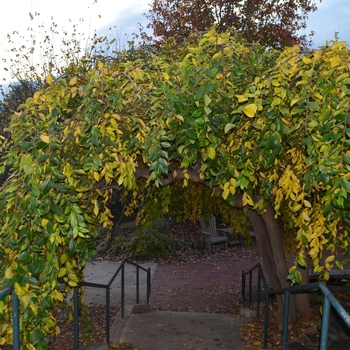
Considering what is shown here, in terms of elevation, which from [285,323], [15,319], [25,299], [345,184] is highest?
[345,184]

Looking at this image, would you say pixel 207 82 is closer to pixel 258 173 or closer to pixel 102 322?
pixel 258 173

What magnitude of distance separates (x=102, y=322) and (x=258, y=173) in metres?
4.79

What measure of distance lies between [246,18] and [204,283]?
280 inches

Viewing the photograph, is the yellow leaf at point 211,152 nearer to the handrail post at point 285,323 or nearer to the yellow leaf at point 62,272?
the yellow leaf at point 62,272

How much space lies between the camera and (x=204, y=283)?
10117 millimetres

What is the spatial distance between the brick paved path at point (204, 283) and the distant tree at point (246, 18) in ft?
19.3

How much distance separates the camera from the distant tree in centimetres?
1199

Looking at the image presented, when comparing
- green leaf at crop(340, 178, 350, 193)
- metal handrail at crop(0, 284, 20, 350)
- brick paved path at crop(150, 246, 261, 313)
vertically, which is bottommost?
brick paved path at crop(150, 246, 261, 313)

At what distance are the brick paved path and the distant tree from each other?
589 cm

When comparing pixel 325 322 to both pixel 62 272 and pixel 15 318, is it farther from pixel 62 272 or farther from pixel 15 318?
pixel 15 318

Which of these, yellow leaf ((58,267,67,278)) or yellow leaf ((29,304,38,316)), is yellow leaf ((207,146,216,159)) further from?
yellow leaf ((29,304,38,316))

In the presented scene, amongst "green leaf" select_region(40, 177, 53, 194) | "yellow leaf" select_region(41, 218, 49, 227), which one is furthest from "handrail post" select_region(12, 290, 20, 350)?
"green leaf" select_region(40, 177, 53, 194)

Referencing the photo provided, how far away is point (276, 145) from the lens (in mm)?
2703

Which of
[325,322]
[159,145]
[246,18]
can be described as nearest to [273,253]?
[325,322]
